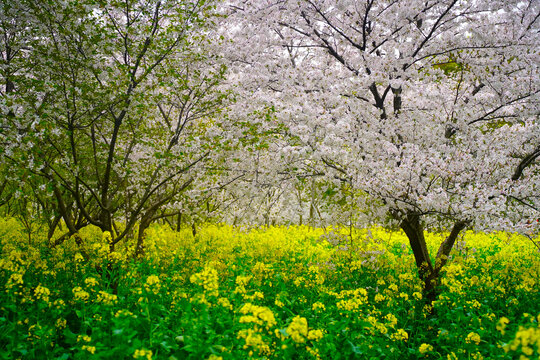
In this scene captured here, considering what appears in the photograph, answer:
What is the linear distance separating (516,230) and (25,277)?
7755 millimetres

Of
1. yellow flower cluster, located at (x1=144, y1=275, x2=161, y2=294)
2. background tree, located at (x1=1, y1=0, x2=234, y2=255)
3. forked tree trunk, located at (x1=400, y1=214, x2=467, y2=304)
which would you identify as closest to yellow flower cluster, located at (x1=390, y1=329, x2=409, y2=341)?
forked tree trunk, located at (x1=400, y1=214, x2=467, y2=304)

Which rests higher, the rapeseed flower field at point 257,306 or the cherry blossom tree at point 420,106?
the cherry blossom tree at point 420,106

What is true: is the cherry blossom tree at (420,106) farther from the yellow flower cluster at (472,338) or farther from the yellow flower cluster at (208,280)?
the yellow flower cluster at (208,280)

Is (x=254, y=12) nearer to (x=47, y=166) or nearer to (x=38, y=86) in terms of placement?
(x=38, y=86)

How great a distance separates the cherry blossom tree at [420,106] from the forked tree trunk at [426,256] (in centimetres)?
3

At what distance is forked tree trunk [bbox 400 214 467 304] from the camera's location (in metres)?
6.99

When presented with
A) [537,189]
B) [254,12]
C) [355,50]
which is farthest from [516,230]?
[254,12]

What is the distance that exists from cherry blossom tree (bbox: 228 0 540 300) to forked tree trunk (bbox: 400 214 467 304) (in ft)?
0.09

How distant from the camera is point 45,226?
1814 cm

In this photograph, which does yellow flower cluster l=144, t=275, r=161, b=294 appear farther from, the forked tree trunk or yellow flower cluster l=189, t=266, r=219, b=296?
the forked tree trunk

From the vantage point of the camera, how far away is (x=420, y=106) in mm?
7613

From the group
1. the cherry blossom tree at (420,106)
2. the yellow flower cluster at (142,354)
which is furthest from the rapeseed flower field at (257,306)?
the cherry blossom tree at (420,106)

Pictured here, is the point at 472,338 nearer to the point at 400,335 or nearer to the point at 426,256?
the point at 400,335

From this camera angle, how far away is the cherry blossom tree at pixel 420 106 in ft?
19.6
